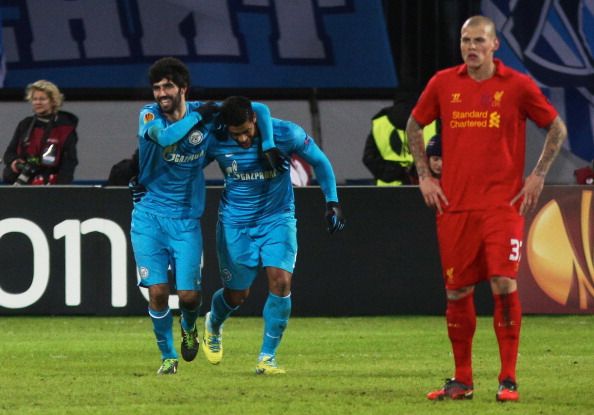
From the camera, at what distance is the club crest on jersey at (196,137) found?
1020 centimetres

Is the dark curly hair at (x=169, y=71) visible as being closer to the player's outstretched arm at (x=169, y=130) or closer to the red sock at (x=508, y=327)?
the player's outstretched arm at (x=169, y=130)

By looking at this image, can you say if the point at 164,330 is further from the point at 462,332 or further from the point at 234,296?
the point at 462,332

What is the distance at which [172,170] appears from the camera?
10.3 meters

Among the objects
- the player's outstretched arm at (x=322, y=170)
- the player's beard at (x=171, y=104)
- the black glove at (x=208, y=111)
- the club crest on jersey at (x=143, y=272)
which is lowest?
the club crest on jersey at (x=143, y=272)

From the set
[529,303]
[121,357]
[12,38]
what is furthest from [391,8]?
[121,357]

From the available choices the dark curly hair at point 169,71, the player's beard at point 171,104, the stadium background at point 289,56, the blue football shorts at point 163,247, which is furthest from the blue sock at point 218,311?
the stadium background at point 289,56

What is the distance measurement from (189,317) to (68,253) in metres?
4.04

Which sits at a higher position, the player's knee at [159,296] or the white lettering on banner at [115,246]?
the player's knee at [159,296]

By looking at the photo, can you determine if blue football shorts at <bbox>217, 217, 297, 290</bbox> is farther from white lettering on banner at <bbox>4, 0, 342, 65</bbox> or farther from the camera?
white lettering on banner at <bbox>4, 0, 342, 65</bbox>

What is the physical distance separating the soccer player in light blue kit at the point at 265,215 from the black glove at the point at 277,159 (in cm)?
5

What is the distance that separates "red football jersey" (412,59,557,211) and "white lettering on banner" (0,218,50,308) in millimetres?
6356

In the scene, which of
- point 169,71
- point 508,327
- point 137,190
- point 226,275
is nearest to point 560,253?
point 226,275

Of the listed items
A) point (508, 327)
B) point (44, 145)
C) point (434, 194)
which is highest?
point (434, 194)

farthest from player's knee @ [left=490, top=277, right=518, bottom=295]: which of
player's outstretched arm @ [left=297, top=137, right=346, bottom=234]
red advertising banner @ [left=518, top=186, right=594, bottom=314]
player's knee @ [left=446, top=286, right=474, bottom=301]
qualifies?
red advertising banner @ [left=518, top=186, right=594, bottom=314]
